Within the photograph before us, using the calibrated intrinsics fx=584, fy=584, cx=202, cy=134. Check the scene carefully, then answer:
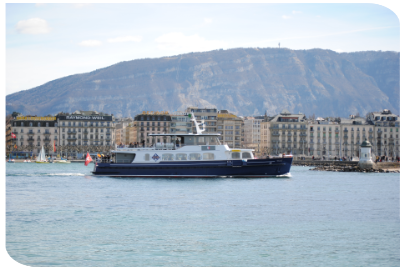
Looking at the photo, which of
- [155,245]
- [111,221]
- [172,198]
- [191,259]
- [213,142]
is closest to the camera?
[191,259]

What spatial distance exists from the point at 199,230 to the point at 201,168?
30820 millimetres

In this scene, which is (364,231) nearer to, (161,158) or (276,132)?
(161,158)

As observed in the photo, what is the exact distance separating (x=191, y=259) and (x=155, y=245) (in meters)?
2.84

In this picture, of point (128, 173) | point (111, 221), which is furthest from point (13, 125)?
point (111, 221)

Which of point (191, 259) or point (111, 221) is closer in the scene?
point (191, 259)

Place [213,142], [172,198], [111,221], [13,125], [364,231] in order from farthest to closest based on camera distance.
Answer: [13,125] → [213,142] → [172,198] → [111,221] → [364,231]

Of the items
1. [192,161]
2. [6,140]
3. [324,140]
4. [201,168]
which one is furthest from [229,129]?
[201,168]

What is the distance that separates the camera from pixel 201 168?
58781 millimetres

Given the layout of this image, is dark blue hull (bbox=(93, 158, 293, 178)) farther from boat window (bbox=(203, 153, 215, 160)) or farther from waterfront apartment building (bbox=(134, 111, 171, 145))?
waterfront apartment building (bbox=(134, 111, 171, 145))

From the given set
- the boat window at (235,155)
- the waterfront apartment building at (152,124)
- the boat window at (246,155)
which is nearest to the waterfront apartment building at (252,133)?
the waterfront apartment building at (152,124)

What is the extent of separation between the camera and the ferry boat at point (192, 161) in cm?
5906

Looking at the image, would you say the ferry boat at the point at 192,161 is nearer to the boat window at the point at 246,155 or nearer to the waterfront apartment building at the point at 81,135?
the boat window at the point at 246,155

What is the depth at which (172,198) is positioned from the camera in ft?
136

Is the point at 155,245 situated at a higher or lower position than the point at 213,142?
lower
